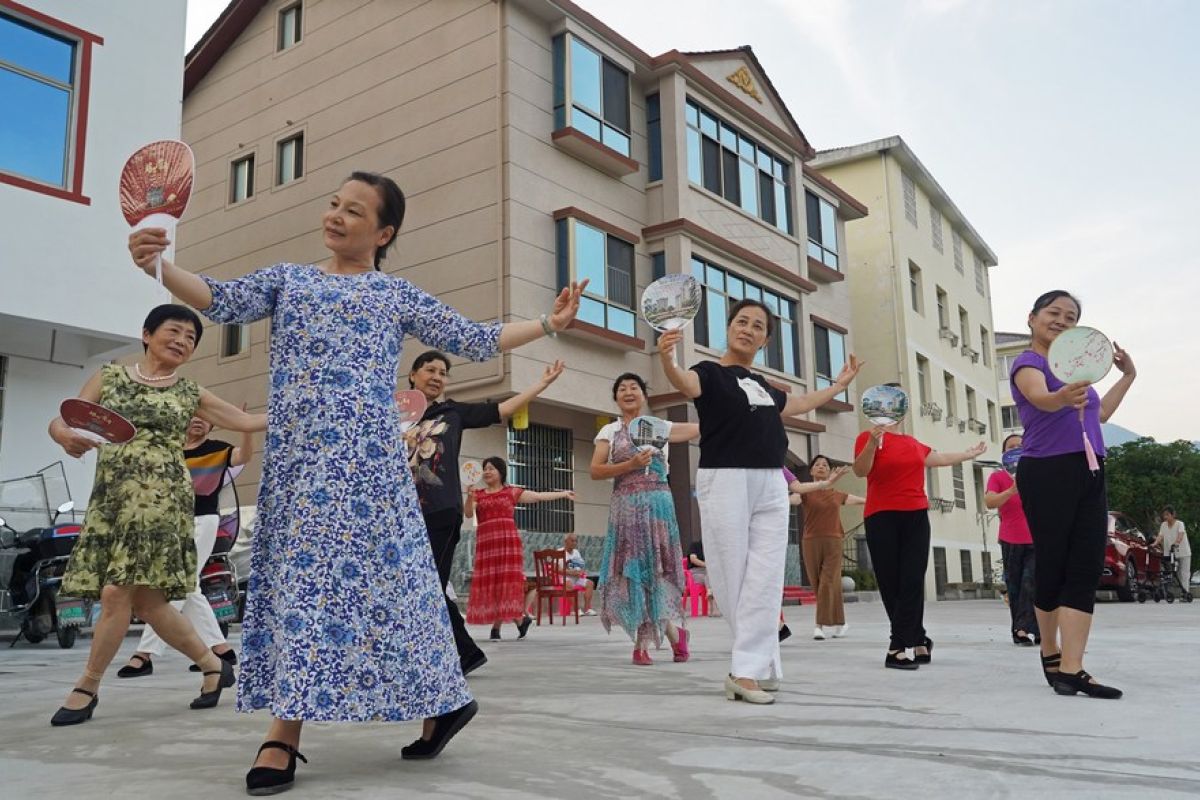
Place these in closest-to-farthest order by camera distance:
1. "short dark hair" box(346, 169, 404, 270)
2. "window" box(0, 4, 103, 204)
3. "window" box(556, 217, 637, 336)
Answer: "short dark hair" box(346, 169, 404, 270), "window" box(0, 4, 103, 204), "window" box(556, 217, 637, 336)

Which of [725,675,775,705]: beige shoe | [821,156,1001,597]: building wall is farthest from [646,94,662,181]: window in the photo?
[725,675,775,705]: beige shoe

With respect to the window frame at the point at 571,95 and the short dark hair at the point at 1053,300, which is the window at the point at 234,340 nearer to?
the window frame at the point at 571,95

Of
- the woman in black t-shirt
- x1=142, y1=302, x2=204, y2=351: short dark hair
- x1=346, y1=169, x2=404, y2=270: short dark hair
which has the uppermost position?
x1=346, y1=169, x2=404, y2=270: short dark hair

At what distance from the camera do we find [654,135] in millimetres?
20500

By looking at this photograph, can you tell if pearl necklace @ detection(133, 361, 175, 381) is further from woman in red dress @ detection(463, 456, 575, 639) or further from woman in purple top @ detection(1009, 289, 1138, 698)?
woman in red dress @ detection(463, 456, 575, 639)

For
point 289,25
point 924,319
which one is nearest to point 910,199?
point 924,319

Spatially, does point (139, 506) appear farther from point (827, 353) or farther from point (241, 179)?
point (827, 353)

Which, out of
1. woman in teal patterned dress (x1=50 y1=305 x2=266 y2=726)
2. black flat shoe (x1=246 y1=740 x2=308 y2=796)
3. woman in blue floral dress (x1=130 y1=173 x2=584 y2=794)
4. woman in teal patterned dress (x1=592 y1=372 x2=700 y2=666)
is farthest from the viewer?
woman in teal patterned dress (x1=592 y1=372 x2=700 y2=666)

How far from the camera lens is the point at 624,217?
773 inches

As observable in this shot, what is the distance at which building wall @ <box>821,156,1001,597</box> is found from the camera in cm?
2942

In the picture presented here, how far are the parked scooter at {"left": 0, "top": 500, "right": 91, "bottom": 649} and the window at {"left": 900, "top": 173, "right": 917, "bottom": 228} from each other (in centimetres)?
2702

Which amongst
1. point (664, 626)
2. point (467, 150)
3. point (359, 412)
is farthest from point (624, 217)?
Result: point (359, 412)

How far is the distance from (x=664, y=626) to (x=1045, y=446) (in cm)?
305

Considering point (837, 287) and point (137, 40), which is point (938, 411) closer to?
point (837, 287)
